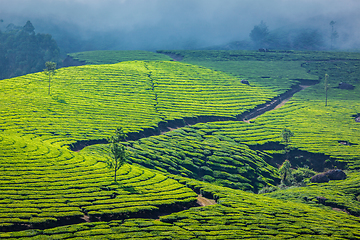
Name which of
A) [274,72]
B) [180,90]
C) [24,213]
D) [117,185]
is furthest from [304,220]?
[274,72]

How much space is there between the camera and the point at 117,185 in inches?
1646

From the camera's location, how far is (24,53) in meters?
133

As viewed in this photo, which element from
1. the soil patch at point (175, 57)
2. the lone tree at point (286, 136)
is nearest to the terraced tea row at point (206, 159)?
the lone tree at point (286, 136)

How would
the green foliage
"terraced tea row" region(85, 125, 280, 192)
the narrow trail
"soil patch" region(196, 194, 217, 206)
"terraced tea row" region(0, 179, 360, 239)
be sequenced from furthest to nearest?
the green foliage, the narrow trail, "terraced tea row" region(85, 125, 280, 192), "soil patch" region(196, 194, 217, 206), "terraced tea row" region(0, 179, 360, 239)

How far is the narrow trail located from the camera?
192 feet

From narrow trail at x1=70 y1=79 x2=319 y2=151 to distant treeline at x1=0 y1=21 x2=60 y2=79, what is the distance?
81922 millimetres

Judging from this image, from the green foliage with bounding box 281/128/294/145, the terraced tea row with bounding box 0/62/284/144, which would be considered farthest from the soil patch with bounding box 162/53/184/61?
the green foliage with bounding box 281/128/294/145

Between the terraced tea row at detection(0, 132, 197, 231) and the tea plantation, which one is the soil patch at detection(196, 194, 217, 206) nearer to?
the tea plantation

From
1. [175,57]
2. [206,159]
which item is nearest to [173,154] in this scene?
[206,159]

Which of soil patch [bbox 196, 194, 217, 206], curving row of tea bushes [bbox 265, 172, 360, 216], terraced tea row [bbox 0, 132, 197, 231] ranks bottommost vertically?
soil patch [bbox 196, 194, 217, 206]

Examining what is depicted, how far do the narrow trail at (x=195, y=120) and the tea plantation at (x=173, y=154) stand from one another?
303 millimetres

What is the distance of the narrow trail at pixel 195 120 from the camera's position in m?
58.6

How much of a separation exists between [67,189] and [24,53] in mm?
113715

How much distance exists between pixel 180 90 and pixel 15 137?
51640mm
